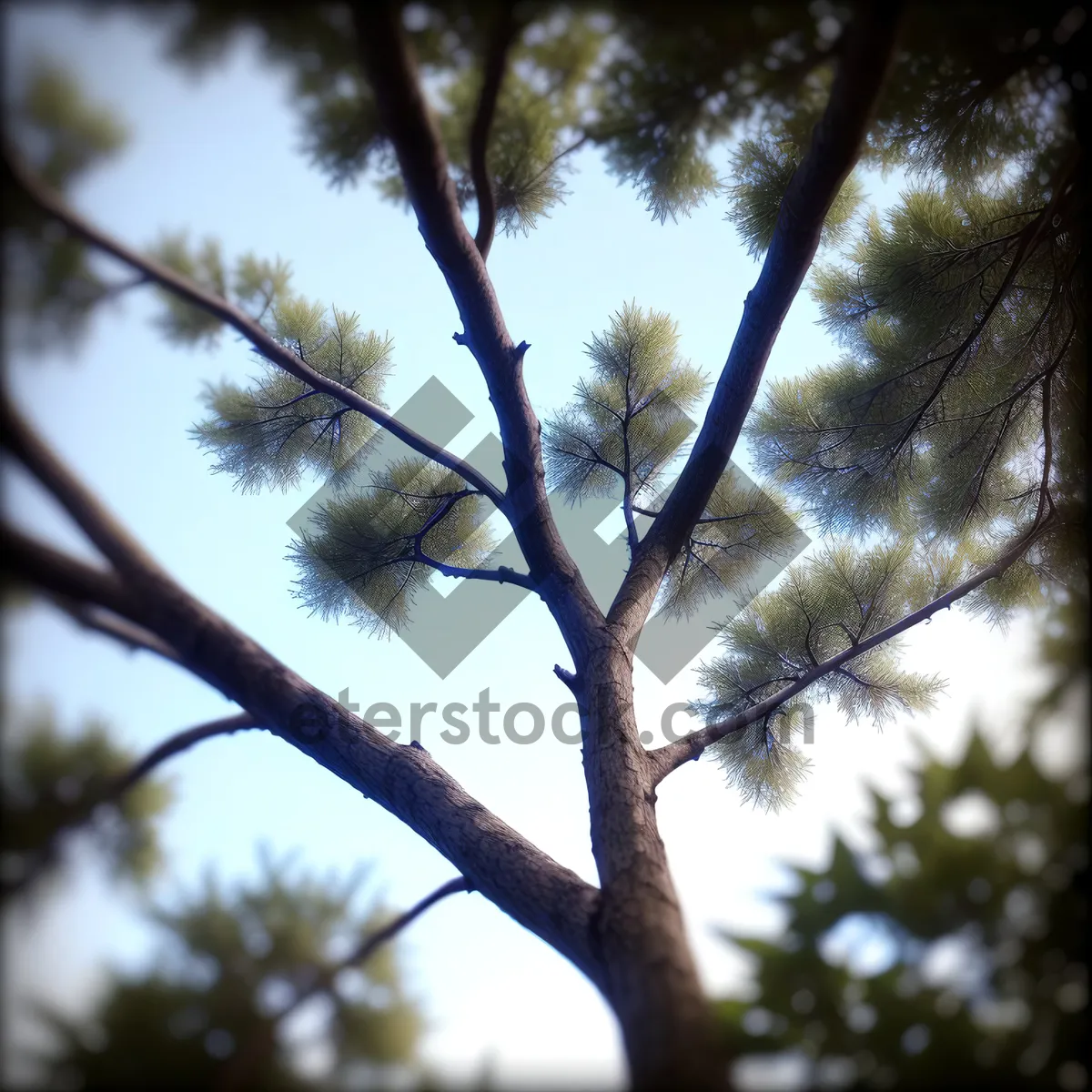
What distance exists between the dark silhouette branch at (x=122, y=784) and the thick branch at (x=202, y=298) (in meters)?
0.53

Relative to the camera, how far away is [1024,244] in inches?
61.1

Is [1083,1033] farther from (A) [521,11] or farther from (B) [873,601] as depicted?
(B) [873,601]

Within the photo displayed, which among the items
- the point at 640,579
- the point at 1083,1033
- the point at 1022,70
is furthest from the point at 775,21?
the point at 1083,1033

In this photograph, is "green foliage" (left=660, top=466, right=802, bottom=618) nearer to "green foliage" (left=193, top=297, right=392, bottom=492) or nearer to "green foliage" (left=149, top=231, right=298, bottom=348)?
"green foliage" (left=193, top=297, right=392, bottom=492)

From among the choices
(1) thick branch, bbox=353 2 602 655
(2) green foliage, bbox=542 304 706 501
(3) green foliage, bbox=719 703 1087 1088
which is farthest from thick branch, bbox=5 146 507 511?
(3) green foliage, bbox=719 703 1087 1088

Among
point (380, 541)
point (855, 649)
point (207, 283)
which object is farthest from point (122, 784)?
point (855, 649)

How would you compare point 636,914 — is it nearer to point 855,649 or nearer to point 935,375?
point 855,649

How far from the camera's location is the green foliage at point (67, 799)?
0.72 meters

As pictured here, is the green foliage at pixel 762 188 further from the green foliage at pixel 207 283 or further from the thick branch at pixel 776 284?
the green foliage at pixel 207 283

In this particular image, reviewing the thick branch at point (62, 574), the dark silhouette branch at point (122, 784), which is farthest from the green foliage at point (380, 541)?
the thick branch at point (62, 574)

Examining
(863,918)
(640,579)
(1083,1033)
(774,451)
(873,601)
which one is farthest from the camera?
(774,451)

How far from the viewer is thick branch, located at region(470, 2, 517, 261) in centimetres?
85

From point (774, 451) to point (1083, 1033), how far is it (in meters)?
1.52

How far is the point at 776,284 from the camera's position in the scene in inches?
51.1
